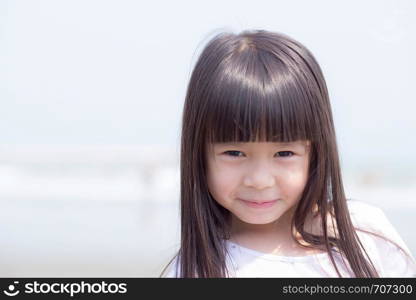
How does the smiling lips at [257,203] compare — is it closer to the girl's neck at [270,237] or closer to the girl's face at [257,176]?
the girl's face at [257,176]

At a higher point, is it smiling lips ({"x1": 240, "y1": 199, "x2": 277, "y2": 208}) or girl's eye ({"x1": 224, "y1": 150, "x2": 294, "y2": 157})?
girl's eye ({"x1": 224, "y1": 150, "x2": 294, "y2": 157})

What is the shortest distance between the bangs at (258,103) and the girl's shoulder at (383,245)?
310 mm

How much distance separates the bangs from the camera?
1321mm

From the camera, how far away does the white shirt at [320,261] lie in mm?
1431

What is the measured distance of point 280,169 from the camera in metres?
1.35

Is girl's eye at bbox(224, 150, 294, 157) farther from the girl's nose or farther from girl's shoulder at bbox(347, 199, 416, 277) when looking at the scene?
girl's shoulder at bbox(347, 199, 416, 277)

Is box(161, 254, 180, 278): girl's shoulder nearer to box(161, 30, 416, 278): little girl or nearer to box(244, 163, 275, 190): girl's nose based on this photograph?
box(161, 30, 416, 278): little girl

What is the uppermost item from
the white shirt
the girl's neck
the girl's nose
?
the girl's nose

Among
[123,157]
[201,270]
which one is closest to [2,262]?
[123,157]

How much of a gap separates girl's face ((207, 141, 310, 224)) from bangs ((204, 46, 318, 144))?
2 centimetres

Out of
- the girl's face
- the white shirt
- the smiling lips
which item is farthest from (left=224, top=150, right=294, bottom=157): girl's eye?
the white shirt

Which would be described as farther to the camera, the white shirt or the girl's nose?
the white shirt

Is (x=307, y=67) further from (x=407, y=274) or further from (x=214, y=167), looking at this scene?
(x=407, y=274)

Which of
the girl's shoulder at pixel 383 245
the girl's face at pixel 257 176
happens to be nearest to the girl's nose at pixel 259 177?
the girl's face at pixel 257 176
